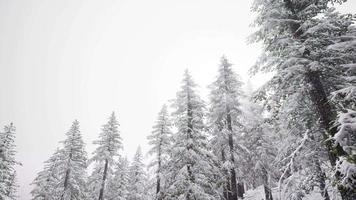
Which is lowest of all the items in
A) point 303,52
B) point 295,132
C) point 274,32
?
point 295,132

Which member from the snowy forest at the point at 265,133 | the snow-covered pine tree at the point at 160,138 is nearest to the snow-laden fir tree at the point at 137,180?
the snowy forest at the point at 265,133

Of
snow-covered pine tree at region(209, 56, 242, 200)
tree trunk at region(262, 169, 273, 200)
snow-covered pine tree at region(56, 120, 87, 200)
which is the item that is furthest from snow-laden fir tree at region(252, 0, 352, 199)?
snow-covered pine tree at region(56, 120, 87, 200)

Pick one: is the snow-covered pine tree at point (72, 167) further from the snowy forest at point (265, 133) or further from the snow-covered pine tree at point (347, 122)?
the snow-covered pine tree at point (347, 122)

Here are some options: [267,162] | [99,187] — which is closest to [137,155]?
[99,187]

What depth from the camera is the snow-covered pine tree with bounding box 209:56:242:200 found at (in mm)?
22828

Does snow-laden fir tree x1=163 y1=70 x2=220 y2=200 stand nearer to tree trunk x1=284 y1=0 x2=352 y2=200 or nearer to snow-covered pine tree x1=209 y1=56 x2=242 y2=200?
snow-covered pine tree x1=209 y1=56 x2=242 y2=200

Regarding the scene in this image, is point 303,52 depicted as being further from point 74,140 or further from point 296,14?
point 74,140

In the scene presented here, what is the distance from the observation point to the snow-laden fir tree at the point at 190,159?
18481mm

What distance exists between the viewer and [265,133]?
1097 inches

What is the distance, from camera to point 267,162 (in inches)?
1017

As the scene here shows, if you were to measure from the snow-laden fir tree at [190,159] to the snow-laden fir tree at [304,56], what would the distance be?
957cm

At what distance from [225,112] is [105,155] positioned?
17.7 m

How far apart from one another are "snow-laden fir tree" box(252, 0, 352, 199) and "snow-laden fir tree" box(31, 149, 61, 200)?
30.9 metres

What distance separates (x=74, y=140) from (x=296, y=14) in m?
31.5
